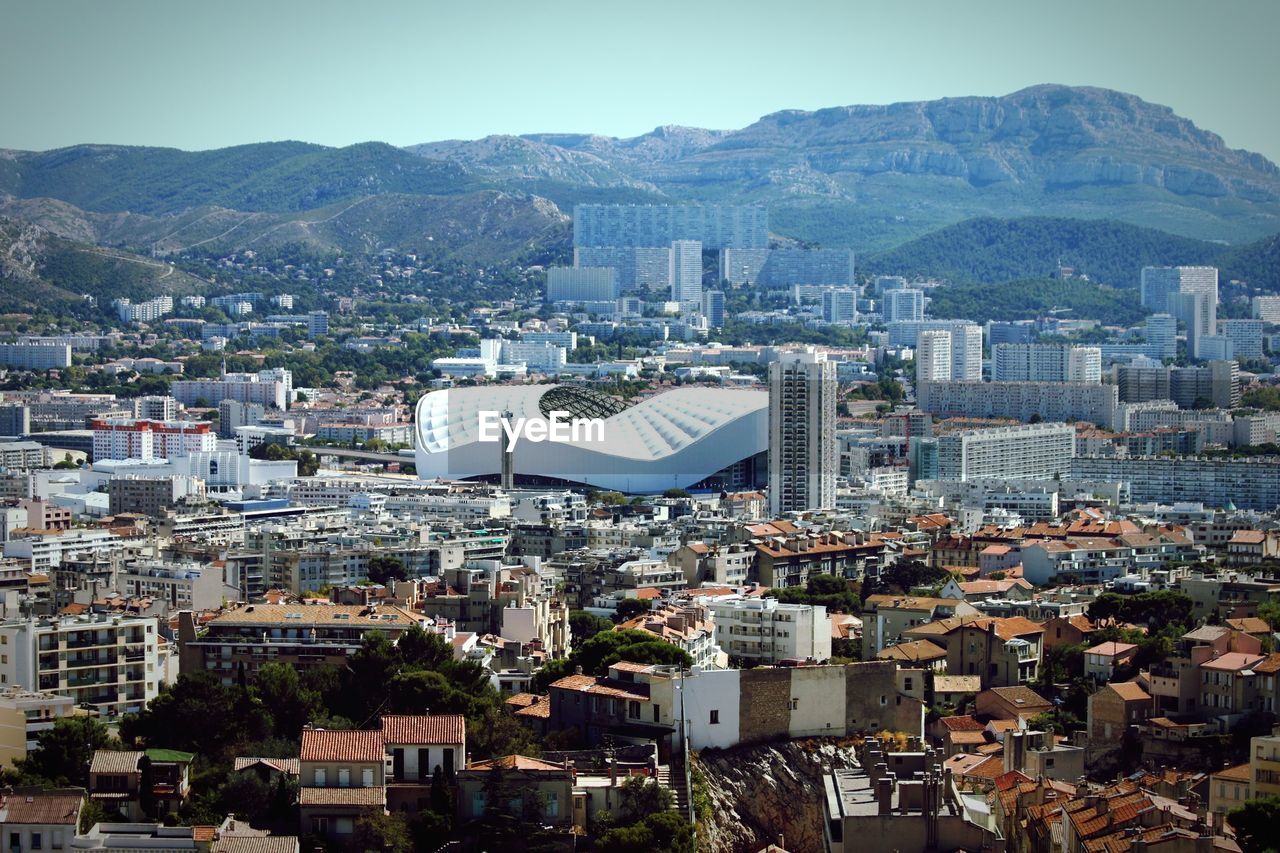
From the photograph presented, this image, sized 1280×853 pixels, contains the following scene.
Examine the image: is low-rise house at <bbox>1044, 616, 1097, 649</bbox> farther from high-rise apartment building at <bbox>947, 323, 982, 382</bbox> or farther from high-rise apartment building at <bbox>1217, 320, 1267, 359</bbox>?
high-rise apartment building at <bbox>1217, 320, 1267, 359</bbox>

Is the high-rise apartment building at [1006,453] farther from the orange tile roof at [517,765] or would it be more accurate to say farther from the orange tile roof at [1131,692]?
the orange tile roof at [517,765]

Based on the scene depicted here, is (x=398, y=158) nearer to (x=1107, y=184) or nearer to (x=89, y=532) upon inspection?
(x=1107, y=184)

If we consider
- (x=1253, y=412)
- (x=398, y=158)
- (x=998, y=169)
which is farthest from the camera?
(x=998, y=169)

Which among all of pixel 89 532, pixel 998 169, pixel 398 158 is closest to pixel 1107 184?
pixel 998 169

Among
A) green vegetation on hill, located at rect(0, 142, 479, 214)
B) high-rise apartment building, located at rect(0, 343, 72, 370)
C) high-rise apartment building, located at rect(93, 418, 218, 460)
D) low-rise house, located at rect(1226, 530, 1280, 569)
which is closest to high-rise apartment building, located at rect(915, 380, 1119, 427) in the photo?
high-rise apartment building, located at rect(93, 418, 218, 460)

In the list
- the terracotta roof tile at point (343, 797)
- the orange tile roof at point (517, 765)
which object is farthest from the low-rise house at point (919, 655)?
the terracotta roof tile at point (343, 797)

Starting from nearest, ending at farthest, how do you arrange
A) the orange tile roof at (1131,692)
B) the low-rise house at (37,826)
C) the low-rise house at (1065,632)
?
the low-rise house at (37,826) → the orange tile roof at (1131,692) → the low-rise house at (1065,632)

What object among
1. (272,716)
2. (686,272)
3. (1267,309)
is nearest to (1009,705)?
(272,716)
